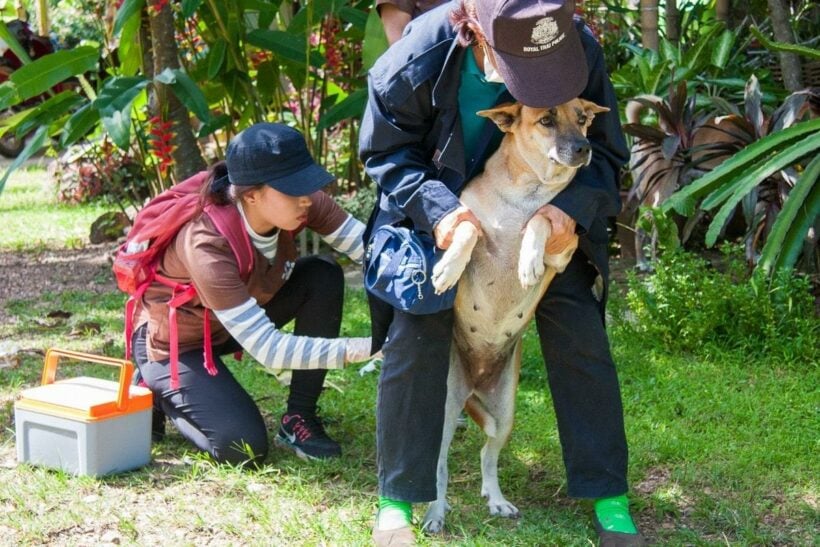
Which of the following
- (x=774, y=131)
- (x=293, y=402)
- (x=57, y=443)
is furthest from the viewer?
(x=774, y=131)

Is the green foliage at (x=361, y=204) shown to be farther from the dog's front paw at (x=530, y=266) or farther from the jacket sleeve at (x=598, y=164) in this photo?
the dog's front paw at (x=530, y=266)

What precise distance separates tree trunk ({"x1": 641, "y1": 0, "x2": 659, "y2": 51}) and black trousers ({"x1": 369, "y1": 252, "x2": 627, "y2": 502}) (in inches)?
153

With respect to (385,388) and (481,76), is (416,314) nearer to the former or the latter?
(385,388)

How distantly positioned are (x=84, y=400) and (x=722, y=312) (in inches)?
111

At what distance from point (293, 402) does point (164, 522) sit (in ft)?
2.67

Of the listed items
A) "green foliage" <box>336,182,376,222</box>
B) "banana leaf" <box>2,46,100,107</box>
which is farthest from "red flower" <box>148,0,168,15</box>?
"green foliage" <box>336,182,376,222</box>

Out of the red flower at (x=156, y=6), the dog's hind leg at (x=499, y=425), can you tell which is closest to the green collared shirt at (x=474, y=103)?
the dog's hind leg at (x=499, y=425)

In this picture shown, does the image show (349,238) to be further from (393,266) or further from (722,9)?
(722,9)

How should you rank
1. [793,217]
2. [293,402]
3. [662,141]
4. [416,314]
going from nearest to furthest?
[416,314]
[293,402]
[793,217]
[662,141]

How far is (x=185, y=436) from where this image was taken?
3.92m

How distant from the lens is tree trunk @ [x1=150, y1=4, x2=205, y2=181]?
614 cm

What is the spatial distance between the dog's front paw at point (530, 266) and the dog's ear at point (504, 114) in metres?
0.35

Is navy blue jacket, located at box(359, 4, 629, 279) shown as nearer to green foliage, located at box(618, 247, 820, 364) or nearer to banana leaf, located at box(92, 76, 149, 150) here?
green foliage, located at box(618, 247, 820, 364)

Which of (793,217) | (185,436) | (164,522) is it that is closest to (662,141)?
(793,217)
